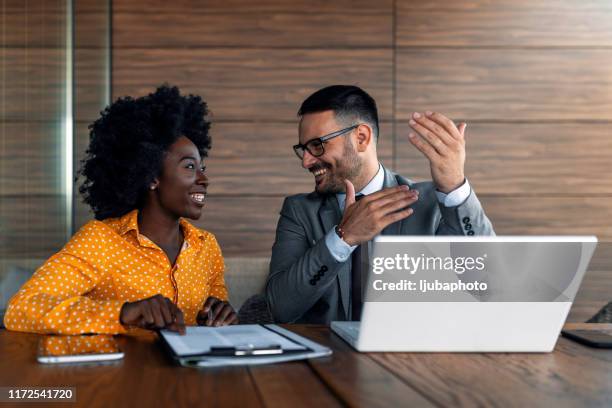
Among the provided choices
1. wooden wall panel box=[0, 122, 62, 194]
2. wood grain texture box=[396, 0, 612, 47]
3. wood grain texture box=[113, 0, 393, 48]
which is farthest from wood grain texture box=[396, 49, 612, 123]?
wooden wall panel box=[0, 122, 62, 194]

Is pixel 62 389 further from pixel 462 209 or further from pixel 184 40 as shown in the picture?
pixel 184 40

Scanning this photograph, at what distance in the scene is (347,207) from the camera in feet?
6.90

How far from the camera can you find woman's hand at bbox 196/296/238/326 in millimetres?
1965

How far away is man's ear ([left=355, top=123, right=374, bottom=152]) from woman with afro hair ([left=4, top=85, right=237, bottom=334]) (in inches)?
23.7

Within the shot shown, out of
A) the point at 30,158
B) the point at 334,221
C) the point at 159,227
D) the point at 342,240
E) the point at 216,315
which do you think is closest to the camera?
the point at 216,315

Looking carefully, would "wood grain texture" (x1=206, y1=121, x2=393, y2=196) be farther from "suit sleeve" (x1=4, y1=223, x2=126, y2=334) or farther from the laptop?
the laptop

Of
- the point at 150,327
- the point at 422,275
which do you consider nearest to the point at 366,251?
the point at 422,275

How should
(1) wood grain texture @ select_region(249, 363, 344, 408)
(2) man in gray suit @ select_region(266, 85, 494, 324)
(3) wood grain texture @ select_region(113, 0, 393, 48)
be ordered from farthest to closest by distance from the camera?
(3) wood grain texture @ select_region(113, 0, 393, 48), (2) man in gray suit @ select_region(266, 85, 494, 324), (1) wood grain texture @ select_region(249, 363, 344, 408)

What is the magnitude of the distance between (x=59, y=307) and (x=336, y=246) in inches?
32.3

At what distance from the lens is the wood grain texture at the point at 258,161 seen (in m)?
4.22

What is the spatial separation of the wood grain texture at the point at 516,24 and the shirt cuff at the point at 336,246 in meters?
2.44

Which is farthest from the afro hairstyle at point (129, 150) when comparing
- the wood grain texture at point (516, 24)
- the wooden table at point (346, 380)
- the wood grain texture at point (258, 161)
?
the wood grain texture at point (516, 24)

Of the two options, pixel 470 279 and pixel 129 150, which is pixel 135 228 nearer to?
pixel 129 150

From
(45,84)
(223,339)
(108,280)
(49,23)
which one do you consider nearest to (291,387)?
(223,339)
